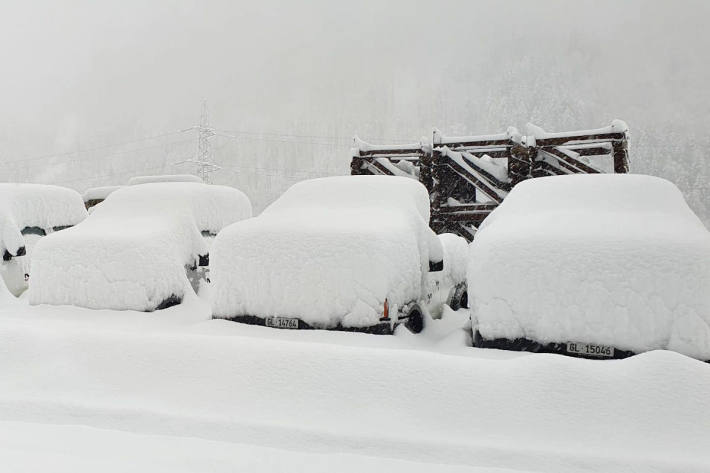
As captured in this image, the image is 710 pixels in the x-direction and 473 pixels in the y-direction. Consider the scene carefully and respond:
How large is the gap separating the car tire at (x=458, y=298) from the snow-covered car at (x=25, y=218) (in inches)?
258

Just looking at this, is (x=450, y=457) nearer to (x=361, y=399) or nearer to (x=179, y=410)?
(x=361, y=399)

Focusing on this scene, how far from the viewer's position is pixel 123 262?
6.02 meters

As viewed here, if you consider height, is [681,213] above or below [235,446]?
above

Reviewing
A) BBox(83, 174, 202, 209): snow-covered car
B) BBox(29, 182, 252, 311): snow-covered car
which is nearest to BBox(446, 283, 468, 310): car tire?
BBox(29, 182, 252, 311): snow-covered car

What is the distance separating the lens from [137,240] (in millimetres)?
6145

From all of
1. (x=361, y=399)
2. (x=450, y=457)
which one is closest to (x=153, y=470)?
(x=361, y=399)

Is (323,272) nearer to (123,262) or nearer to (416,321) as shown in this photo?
(416,321)

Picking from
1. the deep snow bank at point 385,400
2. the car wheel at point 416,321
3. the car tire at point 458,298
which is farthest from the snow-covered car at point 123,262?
the car tire at point 458,298

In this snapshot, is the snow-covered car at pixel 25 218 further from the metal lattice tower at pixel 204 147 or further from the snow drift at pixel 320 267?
the metal lattice tower at pixel 204 147

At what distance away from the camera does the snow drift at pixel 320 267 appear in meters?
4.69

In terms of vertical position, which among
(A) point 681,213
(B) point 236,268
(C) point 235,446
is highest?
(A) point 681,213

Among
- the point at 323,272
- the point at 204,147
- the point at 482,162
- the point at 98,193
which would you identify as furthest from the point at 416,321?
the point at 204,147

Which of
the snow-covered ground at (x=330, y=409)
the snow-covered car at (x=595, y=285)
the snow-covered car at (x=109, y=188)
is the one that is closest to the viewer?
the snow-covered ground at (x=330, y=409)

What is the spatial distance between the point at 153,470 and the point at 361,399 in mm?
1211
